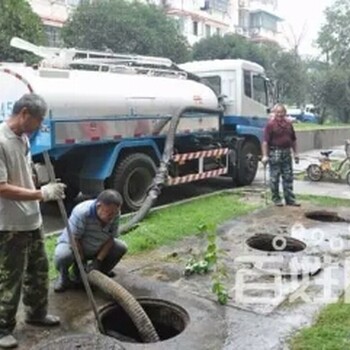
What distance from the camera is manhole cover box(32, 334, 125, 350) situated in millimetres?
3611

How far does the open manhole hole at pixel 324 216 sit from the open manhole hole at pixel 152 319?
13.2 feet

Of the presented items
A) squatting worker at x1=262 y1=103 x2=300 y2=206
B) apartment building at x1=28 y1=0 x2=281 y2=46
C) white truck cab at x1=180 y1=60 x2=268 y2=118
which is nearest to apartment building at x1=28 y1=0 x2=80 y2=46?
apartment building at x1=28 y1=0 x2=281 y2=46

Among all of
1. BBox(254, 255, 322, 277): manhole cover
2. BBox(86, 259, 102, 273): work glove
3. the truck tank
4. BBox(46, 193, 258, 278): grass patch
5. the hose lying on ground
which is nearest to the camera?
the hose lying on ground

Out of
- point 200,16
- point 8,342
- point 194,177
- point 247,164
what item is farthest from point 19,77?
point 200,16

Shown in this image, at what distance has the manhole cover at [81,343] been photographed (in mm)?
3611

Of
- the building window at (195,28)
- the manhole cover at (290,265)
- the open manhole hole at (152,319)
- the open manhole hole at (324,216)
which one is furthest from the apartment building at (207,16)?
the open manhole hole at (152,319)

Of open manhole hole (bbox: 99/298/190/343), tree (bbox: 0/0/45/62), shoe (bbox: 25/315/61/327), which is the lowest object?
open manhole hole (bbox: 99/298/190/343)

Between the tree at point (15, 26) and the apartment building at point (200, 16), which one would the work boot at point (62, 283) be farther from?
the apartment building at point (200, 16)

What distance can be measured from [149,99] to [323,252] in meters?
4.17

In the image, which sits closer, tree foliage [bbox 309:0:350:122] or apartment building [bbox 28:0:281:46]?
apartment building [bbox 28:0:281:46]

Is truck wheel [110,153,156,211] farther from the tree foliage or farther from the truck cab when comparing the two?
the tree foliage

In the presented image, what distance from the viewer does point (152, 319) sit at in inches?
179

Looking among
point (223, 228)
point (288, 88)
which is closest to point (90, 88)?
point (223, 228)

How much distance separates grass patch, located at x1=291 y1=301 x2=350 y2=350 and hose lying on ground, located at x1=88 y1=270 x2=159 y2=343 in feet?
3.56
